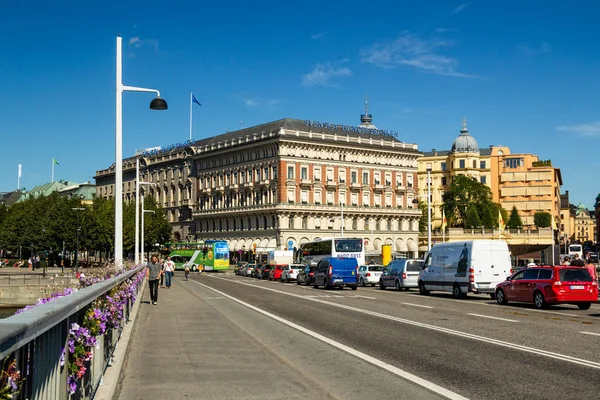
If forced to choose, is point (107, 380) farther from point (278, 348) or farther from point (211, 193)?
point (211, 193)

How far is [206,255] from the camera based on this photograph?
101m

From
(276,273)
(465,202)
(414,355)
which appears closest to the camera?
(414,355)

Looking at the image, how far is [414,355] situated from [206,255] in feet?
292

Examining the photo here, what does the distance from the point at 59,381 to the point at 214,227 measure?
12399cm

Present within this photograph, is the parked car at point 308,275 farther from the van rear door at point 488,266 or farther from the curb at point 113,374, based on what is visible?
the curb at point 113,374

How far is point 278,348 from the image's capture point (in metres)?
14.9

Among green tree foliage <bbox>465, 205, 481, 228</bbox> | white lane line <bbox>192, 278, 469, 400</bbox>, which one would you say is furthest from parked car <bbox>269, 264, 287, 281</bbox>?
green tree foliage <bbox>465, 205, 481, 228</bbox>

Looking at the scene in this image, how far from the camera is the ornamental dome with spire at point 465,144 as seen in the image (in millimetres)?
158375

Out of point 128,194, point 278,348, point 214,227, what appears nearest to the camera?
point 278,348

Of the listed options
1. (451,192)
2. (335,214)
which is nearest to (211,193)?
(335,214)

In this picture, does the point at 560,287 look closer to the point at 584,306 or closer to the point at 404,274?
the point at 584,306

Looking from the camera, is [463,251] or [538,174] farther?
[538,174]

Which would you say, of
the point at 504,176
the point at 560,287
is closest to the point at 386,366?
the point at 560,287

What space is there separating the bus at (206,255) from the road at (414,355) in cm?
7675
